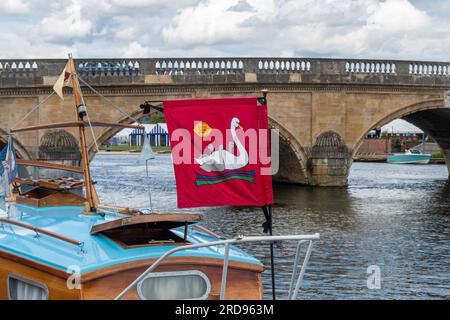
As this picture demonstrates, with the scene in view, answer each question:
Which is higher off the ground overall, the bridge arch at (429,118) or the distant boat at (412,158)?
the bridge arch at (429,118)

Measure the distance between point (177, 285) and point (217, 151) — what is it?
1554 mm

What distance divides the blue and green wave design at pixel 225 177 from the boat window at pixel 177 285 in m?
1.00

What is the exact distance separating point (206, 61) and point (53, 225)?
24916mm

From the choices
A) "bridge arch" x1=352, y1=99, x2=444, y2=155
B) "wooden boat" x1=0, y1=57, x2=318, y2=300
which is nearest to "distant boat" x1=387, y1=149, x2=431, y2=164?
"bridge arch" x1=352, y1=99, x2=444, y2=155

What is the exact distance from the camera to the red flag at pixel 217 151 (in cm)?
883

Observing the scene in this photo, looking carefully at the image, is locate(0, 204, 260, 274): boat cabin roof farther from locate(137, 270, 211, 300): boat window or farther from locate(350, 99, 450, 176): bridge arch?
locate(350, 99, 450, 176): bridge arch

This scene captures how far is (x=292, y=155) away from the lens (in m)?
37.2

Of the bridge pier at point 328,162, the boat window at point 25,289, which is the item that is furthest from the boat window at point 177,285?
the bridge pier at point 328,162

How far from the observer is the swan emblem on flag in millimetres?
8914

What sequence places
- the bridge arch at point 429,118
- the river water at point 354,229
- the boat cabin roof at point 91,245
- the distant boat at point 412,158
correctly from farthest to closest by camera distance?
1. the distant boat at point 412,158
2. the bridge arch at point 429,118
3. the river water at point 354,229
4. the boat cabin roof at point 91,245

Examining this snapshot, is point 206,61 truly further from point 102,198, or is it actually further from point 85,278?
point 85,278

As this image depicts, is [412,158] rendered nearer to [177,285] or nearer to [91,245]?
[91,245]

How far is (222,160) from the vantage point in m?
8.96

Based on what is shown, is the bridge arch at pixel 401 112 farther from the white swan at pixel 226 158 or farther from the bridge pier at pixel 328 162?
the white swan at pixel 226 158
